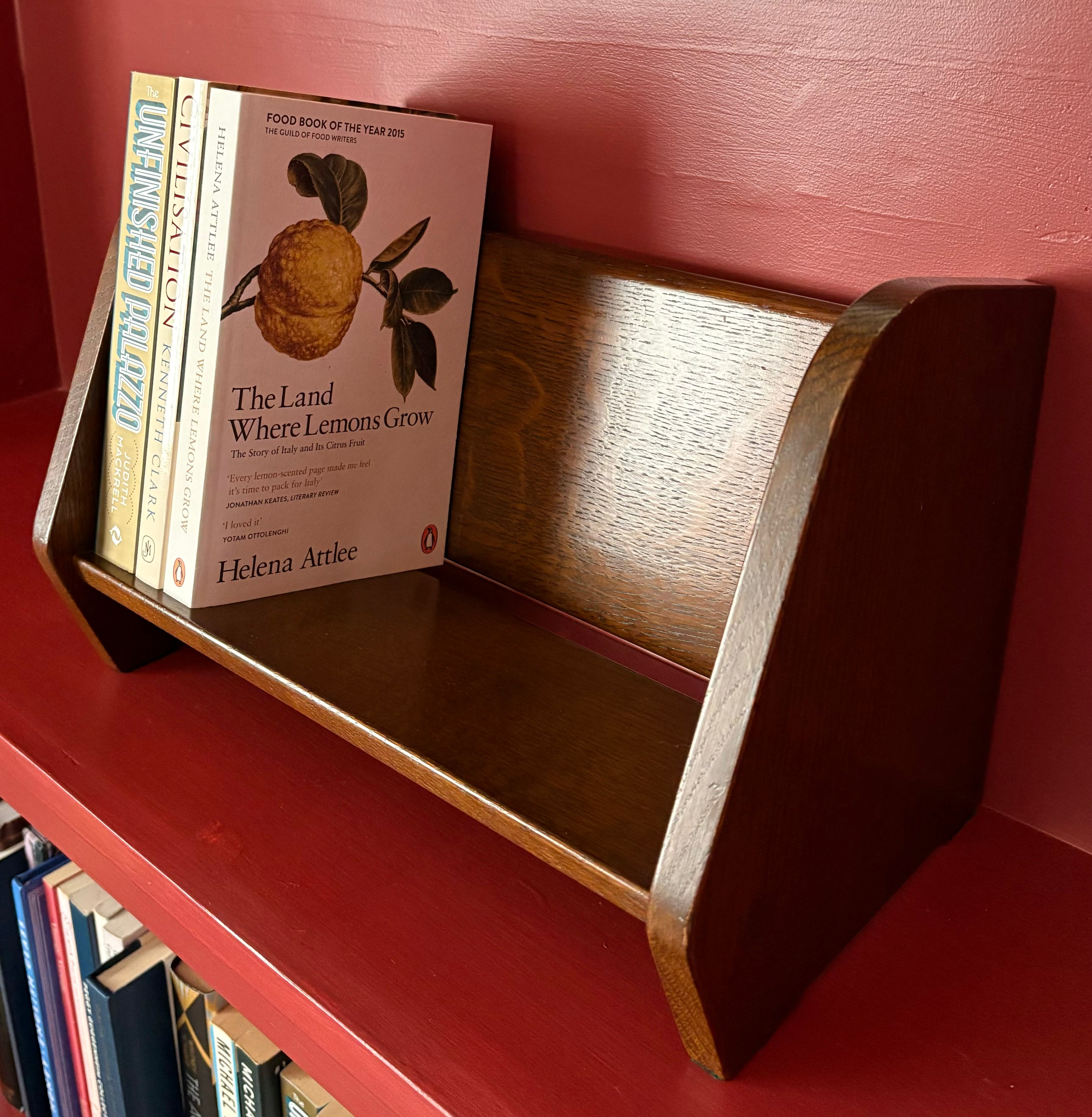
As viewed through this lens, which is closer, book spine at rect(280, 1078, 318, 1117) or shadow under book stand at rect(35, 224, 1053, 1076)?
shadow under book stand at rect(35, 224, 1053, 1076)

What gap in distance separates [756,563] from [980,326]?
0.19m

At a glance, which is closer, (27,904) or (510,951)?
(510,951)

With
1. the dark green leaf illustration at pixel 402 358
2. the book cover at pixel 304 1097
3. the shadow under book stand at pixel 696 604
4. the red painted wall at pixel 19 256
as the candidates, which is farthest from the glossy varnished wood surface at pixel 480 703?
the red painted wall at pixel 19 256

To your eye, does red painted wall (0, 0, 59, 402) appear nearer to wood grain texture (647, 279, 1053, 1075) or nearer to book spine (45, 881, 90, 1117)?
book spine (45, 881, 90, 1117)

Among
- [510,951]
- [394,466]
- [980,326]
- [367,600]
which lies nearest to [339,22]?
[394,466]

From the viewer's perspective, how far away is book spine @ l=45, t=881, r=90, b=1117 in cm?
86

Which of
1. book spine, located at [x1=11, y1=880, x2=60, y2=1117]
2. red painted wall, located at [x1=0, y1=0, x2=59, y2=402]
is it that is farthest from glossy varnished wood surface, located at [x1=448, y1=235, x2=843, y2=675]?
red painted wall, located at [x1=0, y1=0, x2=59, y2=402]

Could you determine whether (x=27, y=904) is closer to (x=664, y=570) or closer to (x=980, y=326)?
(x=664, y=570)

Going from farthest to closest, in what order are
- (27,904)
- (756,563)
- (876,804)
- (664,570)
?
1. (27,904)
2. (664,570)
3. (876,804)
4. (756,563)

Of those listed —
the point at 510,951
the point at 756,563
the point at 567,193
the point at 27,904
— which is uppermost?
the point at 567,193

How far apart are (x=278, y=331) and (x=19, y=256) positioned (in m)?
0.82

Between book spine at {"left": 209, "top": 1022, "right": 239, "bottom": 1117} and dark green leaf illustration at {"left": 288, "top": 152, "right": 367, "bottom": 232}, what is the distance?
0.56 metres

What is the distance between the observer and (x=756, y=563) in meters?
0.44

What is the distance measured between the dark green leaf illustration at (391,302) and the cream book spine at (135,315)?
0.15 metres
